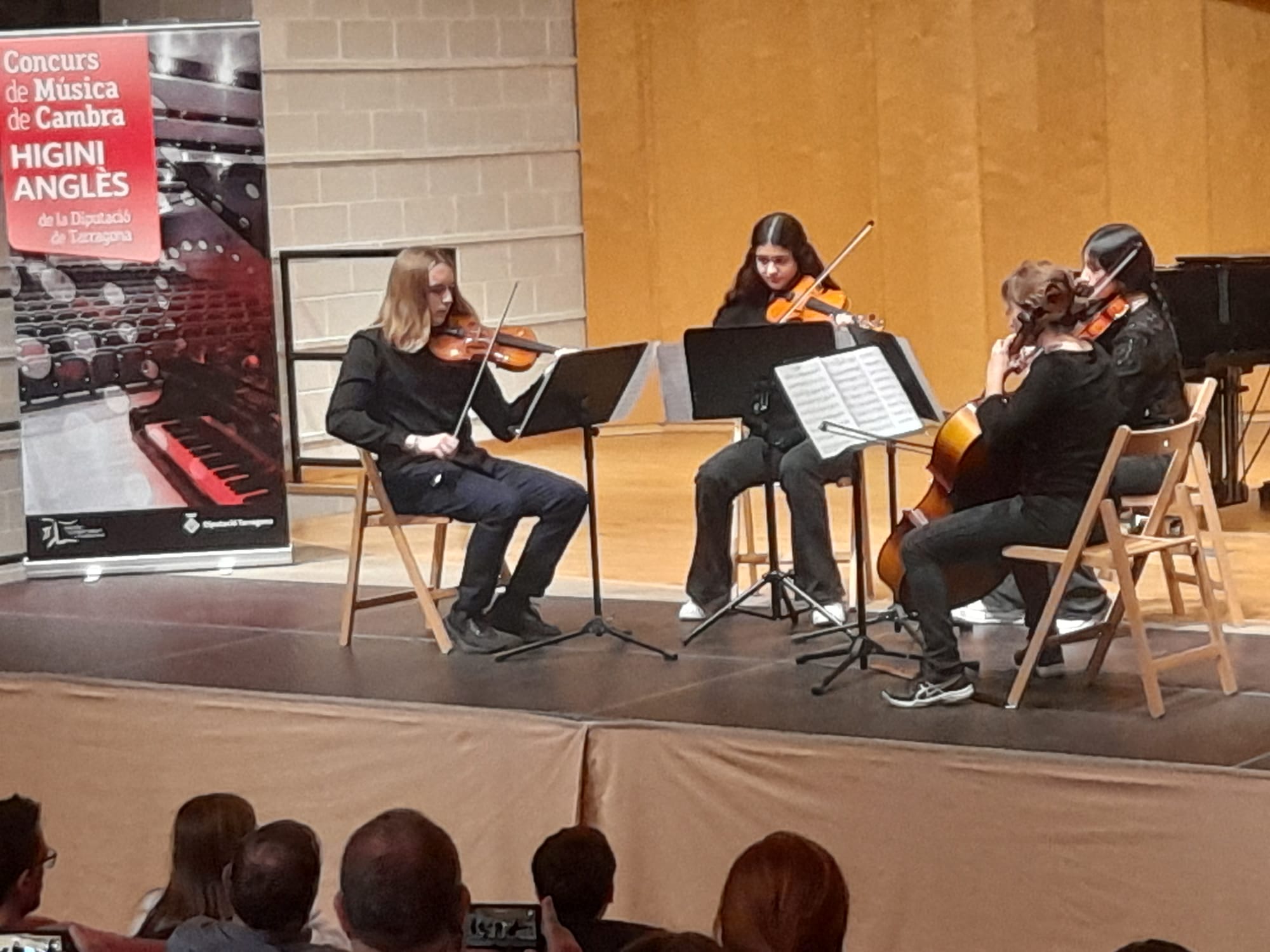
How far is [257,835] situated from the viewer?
11.3ft

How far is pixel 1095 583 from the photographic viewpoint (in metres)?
6.46

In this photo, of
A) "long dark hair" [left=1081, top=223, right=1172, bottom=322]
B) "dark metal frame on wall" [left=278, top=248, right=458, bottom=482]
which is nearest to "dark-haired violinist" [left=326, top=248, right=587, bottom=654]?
"long dark hair" [left=1081, top=223, right=1172, bottom=322]

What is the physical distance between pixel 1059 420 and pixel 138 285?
3.81 metres

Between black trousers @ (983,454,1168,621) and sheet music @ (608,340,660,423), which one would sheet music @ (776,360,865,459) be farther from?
black trousers @ (983,454,1168,621)

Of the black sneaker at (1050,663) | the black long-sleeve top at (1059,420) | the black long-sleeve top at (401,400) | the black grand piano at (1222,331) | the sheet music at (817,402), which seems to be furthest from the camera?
the black grand piano at (1222,331)

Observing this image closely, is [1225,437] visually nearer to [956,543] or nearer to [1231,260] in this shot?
[1231,260]

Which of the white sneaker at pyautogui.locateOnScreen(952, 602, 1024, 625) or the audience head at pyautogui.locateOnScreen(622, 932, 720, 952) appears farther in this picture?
the white sneaker at pyautogui.locateOnScreen(952, 602, 1024, 625)

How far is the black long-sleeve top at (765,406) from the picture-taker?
6.16 metres

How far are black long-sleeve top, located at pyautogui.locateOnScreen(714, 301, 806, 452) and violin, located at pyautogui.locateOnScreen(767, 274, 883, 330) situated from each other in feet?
0.22

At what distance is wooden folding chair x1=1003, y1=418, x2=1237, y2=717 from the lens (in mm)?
5262

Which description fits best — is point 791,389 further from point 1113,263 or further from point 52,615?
point 52,615

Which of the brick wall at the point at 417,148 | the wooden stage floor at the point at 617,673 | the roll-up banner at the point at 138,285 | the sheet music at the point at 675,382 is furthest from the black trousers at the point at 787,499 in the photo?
the brick wall at the point at 417,148

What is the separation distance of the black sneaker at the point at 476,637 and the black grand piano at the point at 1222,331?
109 inches

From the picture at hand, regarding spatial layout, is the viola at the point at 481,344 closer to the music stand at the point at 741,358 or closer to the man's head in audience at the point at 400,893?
the music stand at the point at 741,358
